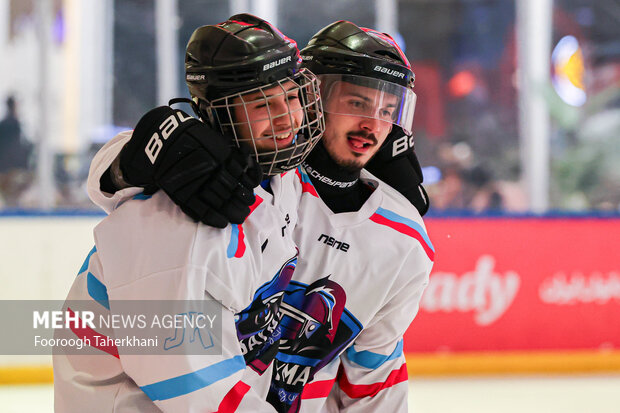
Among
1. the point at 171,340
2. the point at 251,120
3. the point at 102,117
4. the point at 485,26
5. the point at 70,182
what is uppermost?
the point at 485,26

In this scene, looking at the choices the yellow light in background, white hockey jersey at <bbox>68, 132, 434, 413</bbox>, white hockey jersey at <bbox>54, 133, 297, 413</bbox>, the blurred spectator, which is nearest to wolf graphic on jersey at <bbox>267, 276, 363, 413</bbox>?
white hockey jersey at <bbox>68, 132, 434, 413</bbox>

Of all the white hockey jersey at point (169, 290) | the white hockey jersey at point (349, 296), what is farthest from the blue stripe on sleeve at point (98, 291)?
the white hockey jersey at point (349, 296)

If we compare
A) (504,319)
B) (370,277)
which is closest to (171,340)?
(370,277)

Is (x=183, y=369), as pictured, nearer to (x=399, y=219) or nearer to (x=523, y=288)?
(x=399, y=219)

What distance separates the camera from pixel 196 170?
135 cm

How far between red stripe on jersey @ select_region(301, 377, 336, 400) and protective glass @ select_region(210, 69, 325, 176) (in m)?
0.71

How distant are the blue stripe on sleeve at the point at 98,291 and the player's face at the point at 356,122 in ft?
2.36

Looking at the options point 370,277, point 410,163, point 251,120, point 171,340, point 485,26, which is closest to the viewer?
point 171,340

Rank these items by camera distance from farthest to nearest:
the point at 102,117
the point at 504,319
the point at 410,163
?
1. the point at 102,117
2. the point at 504,319
3. the point at 410,163

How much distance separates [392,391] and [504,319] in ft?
7.79

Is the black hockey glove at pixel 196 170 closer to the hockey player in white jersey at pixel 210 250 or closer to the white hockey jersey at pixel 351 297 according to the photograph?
the hockey player in white jersey at pixel 210 250

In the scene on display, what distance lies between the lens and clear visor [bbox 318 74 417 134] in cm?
189

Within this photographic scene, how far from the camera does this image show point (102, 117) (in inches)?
259

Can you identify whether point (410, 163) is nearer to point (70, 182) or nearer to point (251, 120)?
point (251, 120)
